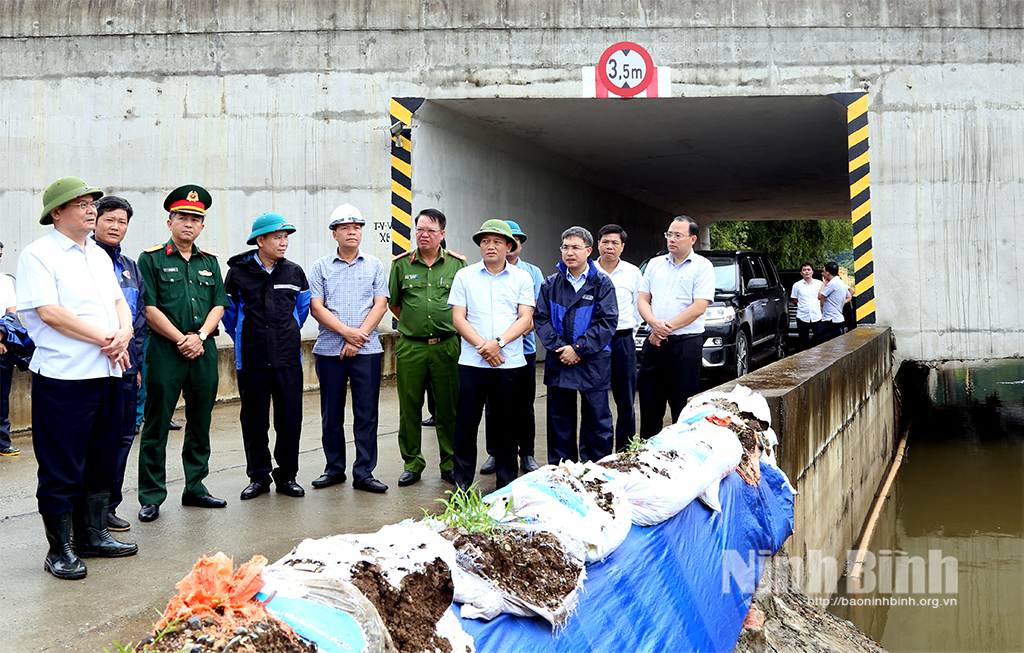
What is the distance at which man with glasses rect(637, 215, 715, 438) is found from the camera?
20.2ft

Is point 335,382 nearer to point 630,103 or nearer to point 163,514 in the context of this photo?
point 163,514

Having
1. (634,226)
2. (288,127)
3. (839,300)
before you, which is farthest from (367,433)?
(634,226)

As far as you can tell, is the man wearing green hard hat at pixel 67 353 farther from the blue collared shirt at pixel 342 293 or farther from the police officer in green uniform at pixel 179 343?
the blue collared shirt at pixel 342 293

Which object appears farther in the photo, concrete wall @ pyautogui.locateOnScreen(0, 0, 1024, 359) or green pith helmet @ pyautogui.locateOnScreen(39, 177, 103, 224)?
concrete wall @ pyautogui.locateOnScreen(0, 0, 1024, 359)

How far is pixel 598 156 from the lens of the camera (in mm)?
14281

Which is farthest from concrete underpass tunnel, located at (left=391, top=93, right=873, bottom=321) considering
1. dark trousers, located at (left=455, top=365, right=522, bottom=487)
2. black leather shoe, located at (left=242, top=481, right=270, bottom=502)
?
black leather shoe, located at (left=242, top=481, right=270, bottom=502)

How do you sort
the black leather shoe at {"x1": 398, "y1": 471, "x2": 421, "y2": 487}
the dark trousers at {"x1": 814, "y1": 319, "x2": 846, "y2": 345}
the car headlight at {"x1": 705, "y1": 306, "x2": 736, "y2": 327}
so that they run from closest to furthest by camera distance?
the black leather shoe at {"x1": 398, "y1": 471, "x2": 421, "y2": 487}
the car headlight at {"x1": 705, "y1": 306, "x2": 736, "y2": 327}
the dark trousers at {"x1": 814, "y1": 319, "x2": 846, "y2": 345}

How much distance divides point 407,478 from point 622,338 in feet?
6.00

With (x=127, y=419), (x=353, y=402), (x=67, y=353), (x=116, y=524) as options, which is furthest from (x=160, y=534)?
(x=353, y=402)

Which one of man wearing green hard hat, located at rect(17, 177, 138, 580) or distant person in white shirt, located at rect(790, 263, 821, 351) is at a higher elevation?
distant person in white shirt, located at rect(790, 263, 821, 351)

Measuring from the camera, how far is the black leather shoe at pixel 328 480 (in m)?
5.74

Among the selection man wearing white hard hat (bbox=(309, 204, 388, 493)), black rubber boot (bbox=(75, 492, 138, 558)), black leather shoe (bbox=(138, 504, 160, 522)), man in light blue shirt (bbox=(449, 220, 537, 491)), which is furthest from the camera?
man wearing white hard hat (bbox=(309, 204, 388, 493))

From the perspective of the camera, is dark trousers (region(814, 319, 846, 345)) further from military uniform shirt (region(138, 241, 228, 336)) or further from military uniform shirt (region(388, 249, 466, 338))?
military uniform shirt (region(138, 241, 228, 336))

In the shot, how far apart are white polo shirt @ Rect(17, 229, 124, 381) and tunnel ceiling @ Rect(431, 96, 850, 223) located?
22.2ft
